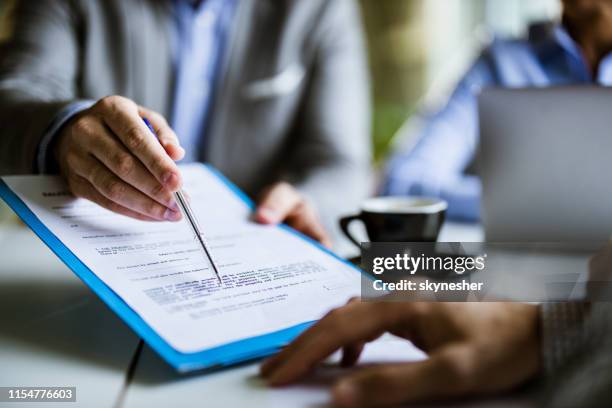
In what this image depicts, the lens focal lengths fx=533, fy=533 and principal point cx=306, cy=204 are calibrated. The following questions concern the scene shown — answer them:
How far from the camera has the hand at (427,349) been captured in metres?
0.32

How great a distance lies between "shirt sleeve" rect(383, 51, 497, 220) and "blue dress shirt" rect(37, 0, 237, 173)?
0.46m

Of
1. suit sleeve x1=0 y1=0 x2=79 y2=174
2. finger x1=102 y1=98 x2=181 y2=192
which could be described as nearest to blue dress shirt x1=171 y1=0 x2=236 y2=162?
suit sleeve x1=0 y1=0 x2=79 y2=174

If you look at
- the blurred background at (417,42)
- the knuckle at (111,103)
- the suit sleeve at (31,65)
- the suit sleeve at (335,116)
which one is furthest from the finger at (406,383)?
the blurred background at (417,42)

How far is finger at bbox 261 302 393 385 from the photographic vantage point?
1.21ft

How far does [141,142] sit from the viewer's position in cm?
51

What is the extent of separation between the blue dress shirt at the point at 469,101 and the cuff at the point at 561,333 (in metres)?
→ 0.70

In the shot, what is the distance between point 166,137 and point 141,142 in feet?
0.12

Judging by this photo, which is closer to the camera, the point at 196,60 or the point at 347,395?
the point at 347,395

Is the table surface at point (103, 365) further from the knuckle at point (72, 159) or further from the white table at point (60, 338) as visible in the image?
the knuckle at point (72, 159)

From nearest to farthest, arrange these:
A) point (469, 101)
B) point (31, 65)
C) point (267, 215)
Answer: point (267, 215) < point (31, 65) < point (469, 101)

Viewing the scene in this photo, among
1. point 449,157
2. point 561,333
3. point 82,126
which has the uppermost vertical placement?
point 82,126

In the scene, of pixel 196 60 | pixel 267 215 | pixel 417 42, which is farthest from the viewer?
pixel 417 42

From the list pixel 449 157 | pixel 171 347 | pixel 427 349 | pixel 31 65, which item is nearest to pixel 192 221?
pixel 171 347

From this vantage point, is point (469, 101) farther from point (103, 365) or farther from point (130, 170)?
point (103, 365)
